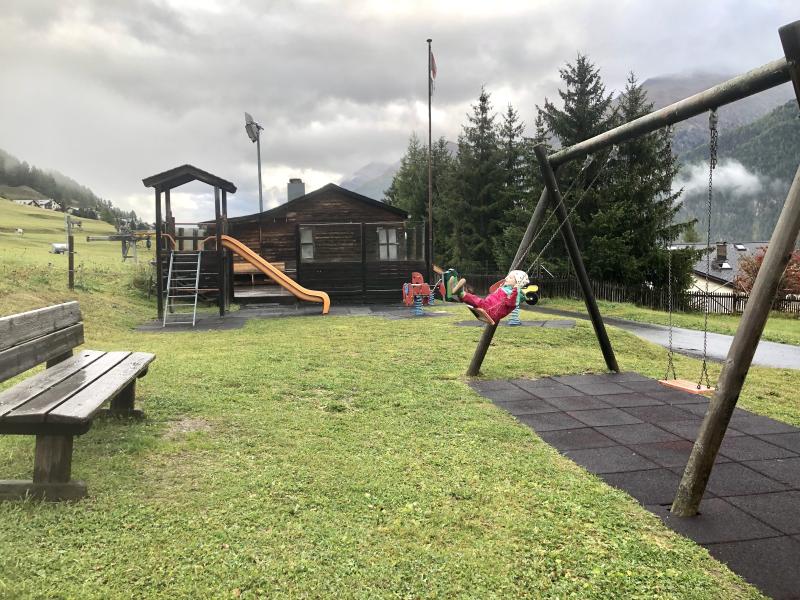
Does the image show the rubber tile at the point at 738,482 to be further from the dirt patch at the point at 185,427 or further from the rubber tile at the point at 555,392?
the dirt patch at the point at 185,427

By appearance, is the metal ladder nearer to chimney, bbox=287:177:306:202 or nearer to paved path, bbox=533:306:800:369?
paved path, bbox=533:306:800:369

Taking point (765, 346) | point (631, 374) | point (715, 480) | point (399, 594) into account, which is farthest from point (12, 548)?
point (765, 346)

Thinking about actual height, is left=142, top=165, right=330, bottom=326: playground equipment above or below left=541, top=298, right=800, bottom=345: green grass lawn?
above

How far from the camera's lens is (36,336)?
163 inches

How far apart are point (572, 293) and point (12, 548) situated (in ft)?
78.8

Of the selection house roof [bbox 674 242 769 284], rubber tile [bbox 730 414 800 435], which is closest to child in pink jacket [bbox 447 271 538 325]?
rubber tile [bbox 730 414 800 435]

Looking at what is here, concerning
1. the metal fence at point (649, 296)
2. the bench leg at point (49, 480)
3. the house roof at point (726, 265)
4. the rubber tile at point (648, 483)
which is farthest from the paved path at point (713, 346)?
the house roof at point (726, 265)

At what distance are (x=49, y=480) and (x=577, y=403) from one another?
4574mm

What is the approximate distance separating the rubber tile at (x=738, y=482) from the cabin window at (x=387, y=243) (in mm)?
14520

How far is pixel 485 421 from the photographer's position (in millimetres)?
4965

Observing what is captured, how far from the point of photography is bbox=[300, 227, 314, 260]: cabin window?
17.9 m

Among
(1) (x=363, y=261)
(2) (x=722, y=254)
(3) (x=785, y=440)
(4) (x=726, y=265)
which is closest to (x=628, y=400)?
(3) (x=785, y=440)

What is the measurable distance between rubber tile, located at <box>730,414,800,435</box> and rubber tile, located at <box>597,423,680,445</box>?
0.75 meters

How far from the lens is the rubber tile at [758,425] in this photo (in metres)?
4.84
